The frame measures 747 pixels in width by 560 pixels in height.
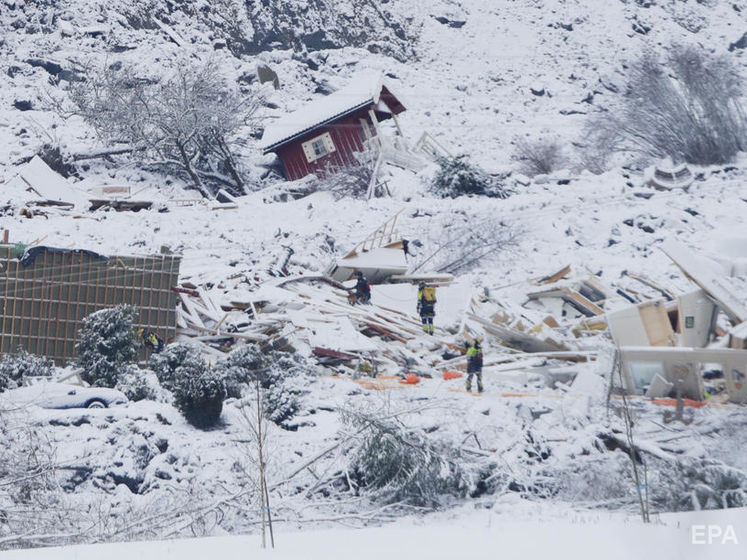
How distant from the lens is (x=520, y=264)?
900 centimetres

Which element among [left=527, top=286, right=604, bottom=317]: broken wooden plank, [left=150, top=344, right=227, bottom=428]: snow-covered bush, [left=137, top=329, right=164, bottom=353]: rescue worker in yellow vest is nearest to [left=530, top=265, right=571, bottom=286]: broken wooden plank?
[left=527, top=286, right=604, bottom=317]: broken wooden plank

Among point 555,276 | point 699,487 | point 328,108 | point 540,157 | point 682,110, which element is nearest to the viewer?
point 699,487

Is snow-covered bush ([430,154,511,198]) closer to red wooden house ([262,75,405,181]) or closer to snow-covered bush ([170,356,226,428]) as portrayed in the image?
red wooden house ([262,75,405,181])

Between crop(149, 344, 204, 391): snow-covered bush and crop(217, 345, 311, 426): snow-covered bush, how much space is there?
0.26 meters

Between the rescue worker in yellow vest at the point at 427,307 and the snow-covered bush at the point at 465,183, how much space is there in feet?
7.28

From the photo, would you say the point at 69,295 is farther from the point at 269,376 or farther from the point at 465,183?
the point at 465,183

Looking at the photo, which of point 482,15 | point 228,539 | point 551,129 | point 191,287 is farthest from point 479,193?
point 228,539

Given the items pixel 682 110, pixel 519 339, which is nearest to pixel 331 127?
pixel 682 110

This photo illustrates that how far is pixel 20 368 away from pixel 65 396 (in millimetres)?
569

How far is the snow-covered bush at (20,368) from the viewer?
7.23m

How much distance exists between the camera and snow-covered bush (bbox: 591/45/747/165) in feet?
33.6

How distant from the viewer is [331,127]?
11.3 metres

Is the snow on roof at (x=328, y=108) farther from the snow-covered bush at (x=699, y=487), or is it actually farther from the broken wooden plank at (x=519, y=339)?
the snow-covered bush at (x=699, y=487)

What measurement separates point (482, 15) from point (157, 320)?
532 cm
